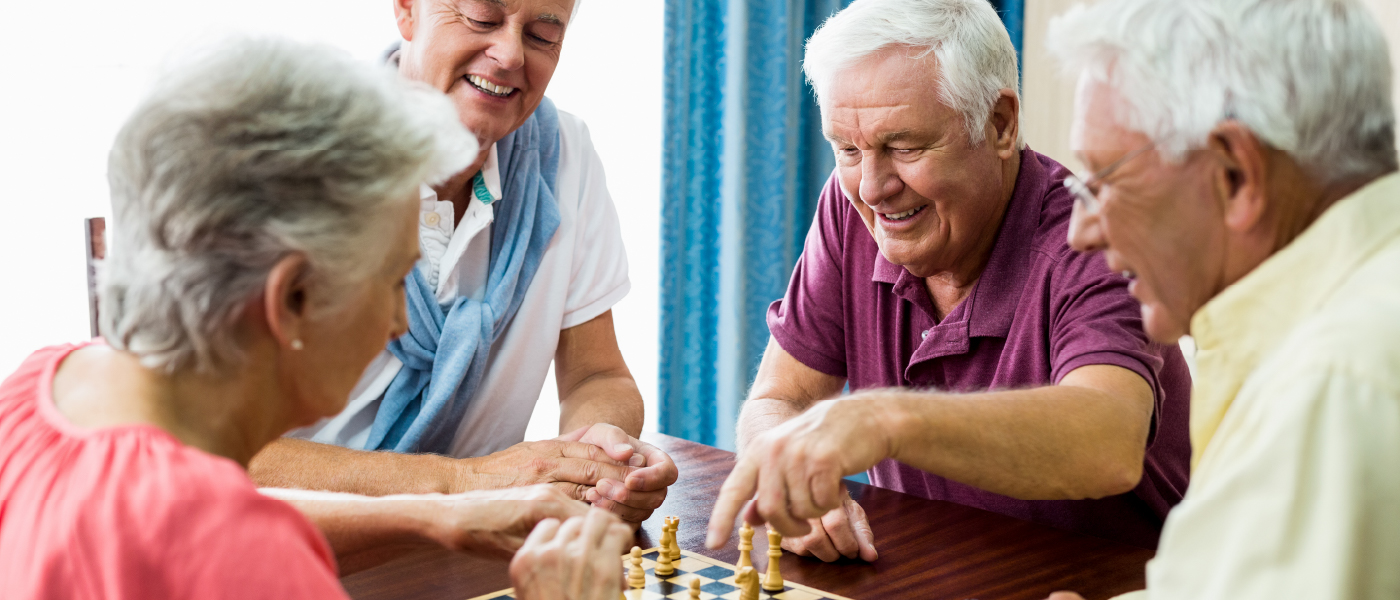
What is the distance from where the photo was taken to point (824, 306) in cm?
227

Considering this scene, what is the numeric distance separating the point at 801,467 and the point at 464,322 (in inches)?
38.0

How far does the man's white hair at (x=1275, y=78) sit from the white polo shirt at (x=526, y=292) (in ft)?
4.44

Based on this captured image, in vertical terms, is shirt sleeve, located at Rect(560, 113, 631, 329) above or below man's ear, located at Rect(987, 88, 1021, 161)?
below

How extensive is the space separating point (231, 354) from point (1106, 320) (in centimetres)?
127

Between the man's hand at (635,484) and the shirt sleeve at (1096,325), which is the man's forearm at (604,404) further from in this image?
the shirt sleeve at (1096,325)

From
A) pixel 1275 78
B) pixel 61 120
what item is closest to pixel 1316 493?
pixel 1275 78

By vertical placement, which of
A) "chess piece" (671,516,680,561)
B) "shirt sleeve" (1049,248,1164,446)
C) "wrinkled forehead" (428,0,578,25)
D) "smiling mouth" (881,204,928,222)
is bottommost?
"chess piece" (671,516,680,561)

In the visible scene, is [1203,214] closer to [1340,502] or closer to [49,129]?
[1340,502]

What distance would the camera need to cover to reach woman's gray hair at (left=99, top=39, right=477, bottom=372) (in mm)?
983

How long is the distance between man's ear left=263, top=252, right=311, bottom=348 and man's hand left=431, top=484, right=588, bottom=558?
1.34 ft

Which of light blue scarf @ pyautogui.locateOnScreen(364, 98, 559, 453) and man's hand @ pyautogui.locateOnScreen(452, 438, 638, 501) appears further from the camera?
light blue scarf @ pyautogui.locateOnScreen(364, 98, 559, 453)

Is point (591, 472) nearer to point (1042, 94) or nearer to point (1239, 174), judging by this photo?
point (1239, 174)

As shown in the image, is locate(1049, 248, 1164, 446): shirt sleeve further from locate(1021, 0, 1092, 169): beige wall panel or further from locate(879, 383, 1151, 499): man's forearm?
locate(1021, 0, 1092, 169): beige wall panel

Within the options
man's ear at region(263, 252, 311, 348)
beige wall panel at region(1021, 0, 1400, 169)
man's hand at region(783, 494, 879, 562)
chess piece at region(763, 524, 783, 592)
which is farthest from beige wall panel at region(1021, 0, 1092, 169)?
man's ear at region(263, 252, 311, 348)
